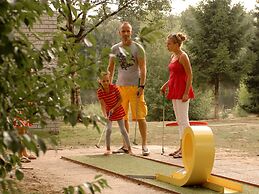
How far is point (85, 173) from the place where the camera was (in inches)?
241

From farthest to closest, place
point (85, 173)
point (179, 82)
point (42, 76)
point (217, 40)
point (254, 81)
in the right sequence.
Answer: point (254, 81), point (217, 40), point (179, 82), point (85, 173), point (42, 76)

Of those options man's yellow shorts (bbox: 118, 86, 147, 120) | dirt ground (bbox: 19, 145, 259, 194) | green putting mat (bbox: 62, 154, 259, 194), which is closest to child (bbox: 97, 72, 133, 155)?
man's yellow shorts (bbox: 118, 86, 147, 120)

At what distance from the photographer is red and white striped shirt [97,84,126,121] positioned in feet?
24.5

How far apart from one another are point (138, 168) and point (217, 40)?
20848 mm

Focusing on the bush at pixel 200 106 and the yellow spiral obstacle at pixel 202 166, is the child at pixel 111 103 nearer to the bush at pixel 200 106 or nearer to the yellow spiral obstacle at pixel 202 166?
the yellow spiral obstacle at pixel 202 166

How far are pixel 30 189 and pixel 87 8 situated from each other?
320 centimetres

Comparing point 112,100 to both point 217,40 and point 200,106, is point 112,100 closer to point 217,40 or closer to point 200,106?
point 200,106

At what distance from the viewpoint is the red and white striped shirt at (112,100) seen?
7477 mm

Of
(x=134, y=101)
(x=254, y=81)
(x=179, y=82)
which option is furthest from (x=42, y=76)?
(x=254, y=81)

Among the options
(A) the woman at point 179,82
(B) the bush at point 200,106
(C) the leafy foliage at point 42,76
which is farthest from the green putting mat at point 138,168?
(B) the bush at point 200,106

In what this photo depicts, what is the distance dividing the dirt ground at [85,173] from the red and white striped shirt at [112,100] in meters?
0.75

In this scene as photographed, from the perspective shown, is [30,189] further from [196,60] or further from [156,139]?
[196,60]

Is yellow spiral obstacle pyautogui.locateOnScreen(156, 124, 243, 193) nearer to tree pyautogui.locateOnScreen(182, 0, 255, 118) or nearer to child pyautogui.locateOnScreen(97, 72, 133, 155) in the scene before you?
child pyautogui.locateOnScreen(97, 72, 133, 155)

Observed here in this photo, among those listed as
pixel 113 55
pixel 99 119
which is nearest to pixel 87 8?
pixel 113 55
